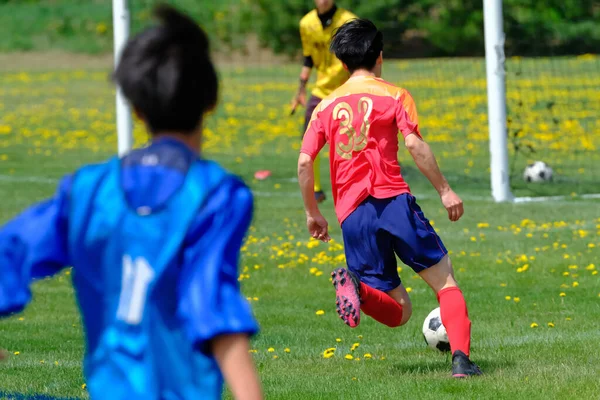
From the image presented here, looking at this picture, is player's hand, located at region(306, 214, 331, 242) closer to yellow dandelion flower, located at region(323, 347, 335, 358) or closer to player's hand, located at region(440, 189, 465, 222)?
player's hand, located at region(440, 189, 465, 222)

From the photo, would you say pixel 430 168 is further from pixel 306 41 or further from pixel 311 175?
pixel 306 41

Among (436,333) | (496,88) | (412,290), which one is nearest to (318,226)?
(436,333)

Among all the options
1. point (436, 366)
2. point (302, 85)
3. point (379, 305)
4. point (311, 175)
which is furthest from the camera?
point (302, 85)

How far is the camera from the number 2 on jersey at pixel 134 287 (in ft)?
8.08

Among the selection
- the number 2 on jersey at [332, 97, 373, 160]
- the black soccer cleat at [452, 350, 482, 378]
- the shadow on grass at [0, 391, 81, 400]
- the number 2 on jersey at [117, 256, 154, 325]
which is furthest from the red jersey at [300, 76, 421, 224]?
the number 2 on jersey at [117, 256, 154, 325]

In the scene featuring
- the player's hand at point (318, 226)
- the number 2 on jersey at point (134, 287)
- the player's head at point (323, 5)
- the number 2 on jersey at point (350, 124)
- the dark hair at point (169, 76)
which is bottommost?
the player's hand at point (318, 226)

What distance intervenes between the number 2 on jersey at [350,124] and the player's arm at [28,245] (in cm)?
329

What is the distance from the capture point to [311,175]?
5641mm

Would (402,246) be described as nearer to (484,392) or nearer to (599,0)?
(484,392)

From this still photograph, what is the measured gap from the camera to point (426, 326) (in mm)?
6574

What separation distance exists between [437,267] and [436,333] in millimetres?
857

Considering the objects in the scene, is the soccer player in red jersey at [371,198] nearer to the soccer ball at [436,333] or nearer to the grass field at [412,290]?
the grass field at [412,290]

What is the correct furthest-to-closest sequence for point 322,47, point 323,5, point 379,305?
A: point 322,47, point 323,5, point 379,305

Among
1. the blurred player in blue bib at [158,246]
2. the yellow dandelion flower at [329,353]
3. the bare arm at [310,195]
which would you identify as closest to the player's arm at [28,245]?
the blurred player in blue bib at [158,246]
